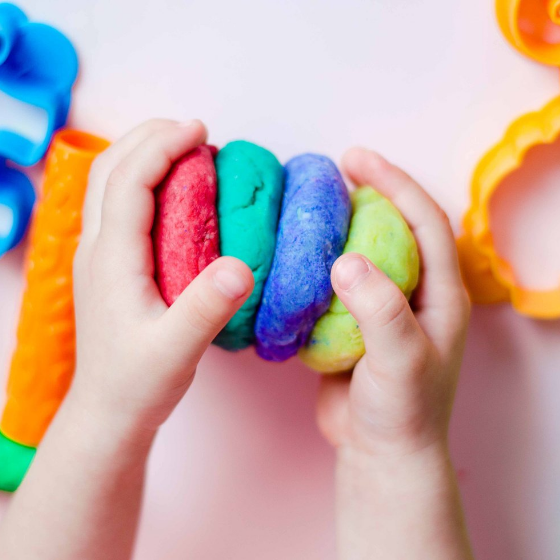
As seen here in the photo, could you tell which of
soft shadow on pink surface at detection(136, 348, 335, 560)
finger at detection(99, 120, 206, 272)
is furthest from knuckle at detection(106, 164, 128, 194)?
soft shadow on pink surface at detection(136, 348, 335, 560)

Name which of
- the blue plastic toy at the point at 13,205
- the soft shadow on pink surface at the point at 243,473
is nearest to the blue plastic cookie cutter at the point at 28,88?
the blue plastic toy at the point at 13,205

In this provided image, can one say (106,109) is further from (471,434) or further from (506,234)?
(471,434)

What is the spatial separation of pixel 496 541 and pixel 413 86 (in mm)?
684

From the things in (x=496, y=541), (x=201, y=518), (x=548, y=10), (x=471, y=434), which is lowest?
(x=201, y=518)

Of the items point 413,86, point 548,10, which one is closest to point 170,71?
point 413,86

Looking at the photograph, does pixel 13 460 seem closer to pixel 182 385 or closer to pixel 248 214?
pixel 182 385

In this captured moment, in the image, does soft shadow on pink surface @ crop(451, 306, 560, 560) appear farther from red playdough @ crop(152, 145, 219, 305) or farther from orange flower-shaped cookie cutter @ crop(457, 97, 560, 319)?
red playdough @ crop(152, 145, 219, 305)

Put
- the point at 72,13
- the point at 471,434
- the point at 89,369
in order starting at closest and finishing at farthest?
the point at 89,369, the point at 72,13, the point at 471,434

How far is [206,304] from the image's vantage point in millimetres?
514

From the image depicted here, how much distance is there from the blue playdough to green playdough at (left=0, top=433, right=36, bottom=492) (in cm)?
40

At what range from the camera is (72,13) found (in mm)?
762

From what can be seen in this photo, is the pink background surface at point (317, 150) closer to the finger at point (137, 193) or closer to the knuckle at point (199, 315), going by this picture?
the finger at point (137, 193)

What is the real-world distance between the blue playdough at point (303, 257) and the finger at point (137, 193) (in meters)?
0.13

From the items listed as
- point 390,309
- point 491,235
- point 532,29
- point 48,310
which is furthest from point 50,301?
point 532,29
